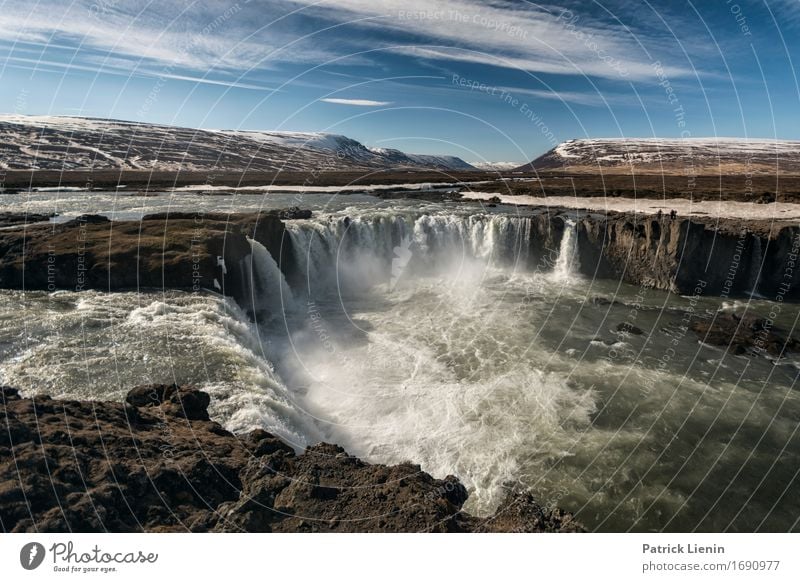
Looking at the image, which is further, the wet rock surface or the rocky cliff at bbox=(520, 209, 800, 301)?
the rocky cliff at bbox=(520, 209, 800, 301)

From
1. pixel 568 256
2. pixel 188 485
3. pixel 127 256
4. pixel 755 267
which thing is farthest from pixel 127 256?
pixel 755 267

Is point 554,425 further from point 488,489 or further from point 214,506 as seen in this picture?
point 214,506

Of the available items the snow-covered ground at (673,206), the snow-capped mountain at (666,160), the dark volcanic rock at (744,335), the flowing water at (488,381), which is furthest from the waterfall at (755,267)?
the snow-capped mountain at (666,160)

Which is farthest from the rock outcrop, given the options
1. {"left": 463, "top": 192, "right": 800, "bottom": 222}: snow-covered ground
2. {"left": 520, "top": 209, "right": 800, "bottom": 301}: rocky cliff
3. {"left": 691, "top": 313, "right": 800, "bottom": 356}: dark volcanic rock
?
{"left": 463, "top": 192, "right": 800, "bottom": 222}: snow-covered ground

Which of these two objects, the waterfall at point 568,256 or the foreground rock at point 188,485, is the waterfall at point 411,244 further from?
the foreground rock at point 188,485

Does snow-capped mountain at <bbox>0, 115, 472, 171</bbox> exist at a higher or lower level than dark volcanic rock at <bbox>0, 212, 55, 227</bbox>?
higher

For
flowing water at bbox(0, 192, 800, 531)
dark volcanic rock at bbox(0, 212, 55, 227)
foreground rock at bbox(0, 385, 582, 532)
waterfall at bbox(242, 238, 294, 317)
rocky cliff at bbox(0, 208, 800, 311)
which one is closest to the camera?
foreground rock at bbox(0, 385, 582, 532)

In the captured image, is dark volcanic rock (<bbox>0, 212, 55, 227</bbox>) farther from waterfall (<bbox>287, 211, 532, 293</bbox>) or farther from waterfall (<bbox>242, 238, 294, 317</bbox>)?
waterfall (<bbox>287, 211, 532, 293</bbox>)

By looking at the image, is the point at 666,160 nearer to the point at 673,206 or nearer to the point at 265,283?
the point at 673,206

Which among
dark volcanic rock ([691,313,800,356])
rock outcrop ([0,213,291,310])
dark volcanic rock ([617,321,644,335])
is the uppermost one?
rock outcrop ([0,213,291,310])
